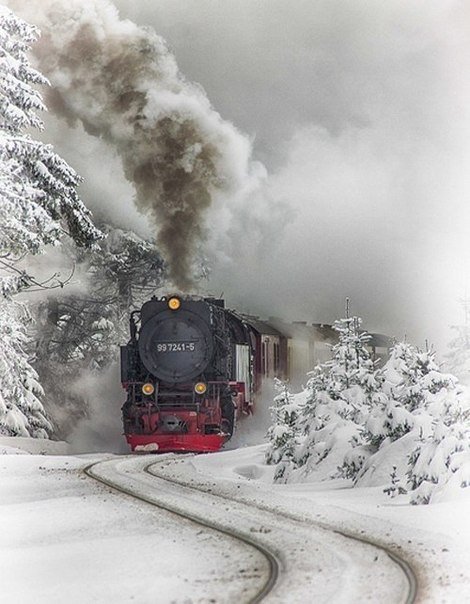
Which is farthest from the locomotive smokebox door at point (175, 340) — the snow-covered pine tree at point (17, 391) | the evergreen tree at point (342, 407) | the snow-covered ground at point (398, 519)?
the snow-covered ground at point (398, 519)

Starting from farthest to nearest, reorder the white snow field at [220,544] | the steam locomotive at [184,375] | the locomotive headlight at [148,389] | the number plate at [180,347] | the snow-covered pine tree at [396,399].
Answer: the number plate at [180,347]
the locomotive headlight at [148,389]
the steam locomotive at [184,375]
the snow-covered pine tree at [396,399]
the white snow field at [220,544]

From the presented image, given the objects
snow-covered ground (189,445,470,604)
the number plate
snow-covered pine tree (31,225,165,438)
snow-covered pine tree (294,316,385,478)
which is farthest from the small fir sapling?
the number plate

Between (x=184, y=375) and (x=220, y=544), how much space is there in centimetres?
891

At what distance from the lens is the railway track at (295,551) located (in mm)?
4191

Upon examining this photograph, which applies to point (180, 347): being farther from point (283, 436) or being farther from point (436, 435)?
point (436, 435)

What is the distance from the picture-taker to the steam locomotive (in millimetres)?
13938

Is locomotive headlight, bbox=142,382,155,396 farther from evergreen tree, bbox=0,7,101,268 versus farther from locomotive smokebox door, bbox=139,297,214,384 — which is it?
evergreen tree, bbox=0,7,101,268

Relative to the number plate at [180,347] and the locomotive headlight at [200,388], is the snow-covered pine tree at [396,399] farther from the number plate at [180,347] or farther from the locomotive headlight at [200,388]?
the number plate at [180,347]

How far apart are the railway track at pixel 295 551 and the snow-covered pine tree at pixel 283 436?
6.74 ft

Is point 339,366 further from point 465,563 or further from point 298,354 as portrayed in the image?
point 465,563

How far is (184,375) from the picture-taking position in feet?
47.3

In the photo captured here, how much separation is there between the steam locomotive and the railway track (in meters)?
5.31

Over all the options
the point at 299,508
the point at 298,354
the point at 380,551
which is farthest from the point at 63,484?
the point at 298,354

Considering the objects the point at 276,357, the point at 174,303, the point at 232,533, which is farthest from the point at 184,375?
the point at 232,533
